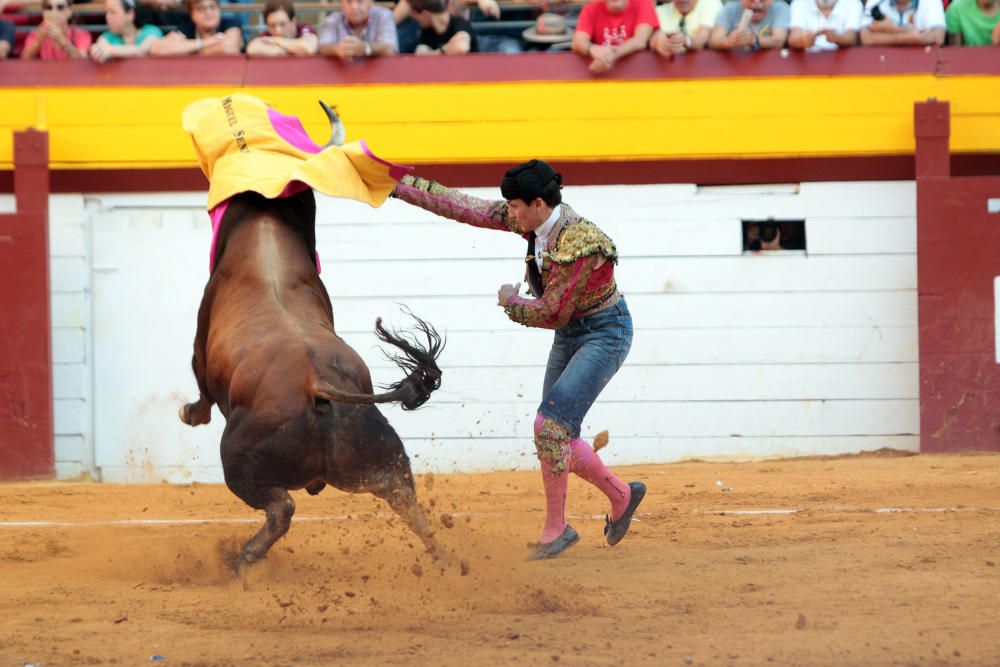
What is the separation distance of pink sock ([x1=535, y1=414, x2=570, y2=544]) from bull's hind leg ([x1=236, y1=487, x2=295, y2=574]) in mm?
1053

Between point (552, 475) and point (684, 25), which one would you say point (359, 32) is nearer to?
point (684, 25)

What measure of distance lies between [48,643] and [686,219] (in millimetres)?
5945

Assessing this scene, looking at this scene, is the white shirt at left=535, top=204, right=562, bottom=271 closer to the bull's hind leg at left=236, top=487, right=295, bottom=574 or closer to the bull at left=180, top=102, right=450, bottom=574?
the bull at left=180, top=102, right=450, bottom=574

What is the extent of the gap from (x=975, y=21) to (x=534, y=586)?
605cm

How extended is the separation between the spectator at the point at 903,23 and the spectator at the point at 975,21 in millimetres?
166

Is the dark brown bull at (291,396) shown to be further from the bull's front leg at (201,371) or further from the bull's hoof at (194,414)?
the bull's hoof at (194,414)

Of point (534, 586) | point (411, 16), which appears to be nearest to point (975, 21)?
point (411, 16)

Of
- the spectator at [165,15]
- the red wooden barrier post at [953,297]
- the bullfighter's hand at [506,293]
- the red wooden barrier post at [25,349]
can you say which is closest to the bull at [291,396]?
the bullfighter's hand at [506,293]

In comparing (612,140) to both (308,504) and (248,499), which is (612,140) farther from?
(248,499)

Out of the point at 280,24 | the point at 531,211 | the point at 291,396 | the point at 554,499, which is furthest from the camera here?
the point at 280,24

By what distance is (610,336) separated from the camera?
5566 millimetres

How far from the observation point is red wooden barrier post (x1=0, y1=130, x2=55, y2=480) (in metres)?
9.10

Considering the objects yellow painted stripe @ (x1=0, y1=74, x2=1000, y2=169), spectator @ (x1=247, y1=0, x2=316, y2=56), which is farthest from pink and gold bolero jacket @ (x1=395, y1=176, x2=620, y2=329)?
spectator @ (x1=247, y1=0, x2=316, y2=56)

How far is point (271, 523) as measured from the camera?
16.5 feet
